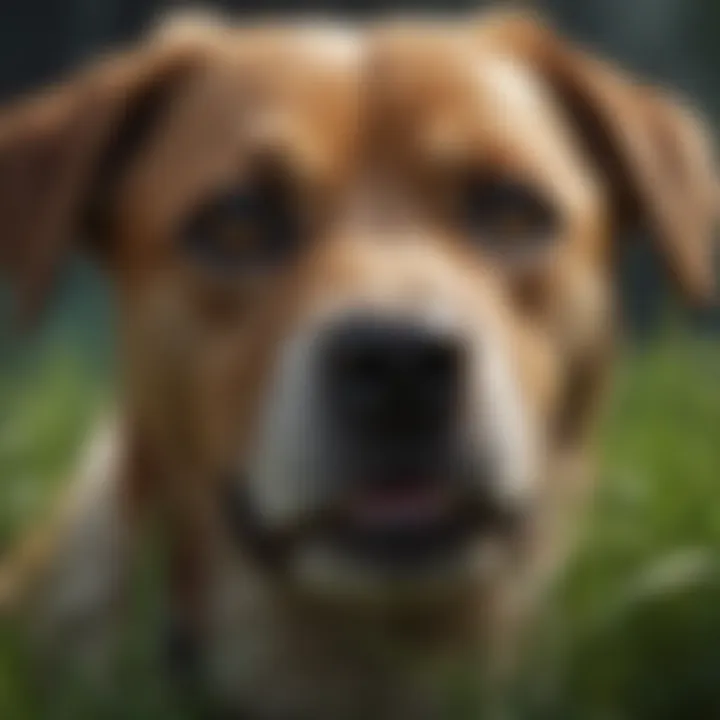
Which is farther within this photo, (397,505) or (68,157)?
(68,157)

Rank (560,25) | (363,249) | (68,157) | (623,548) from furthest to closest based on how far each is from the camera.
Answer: (560,25) < (623,548) < (68,157) < (363,249)

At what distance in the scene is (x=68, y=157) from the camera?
104 inches

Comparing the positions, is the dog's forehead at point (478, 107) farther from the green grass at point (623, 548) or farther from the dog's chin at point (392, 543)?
the green grass at point (623, 548)

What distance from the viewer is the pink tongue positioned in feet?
8.08

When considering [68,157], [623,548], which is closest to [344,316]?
[68,157]

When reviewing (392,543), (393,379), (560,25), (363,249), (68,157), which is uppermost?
(560,25)

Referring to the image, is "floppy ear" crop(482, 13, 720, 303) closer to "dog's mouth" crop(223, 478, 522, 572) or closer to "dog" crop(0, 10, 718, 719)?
"dog" crop(0, 10, 718, 719)

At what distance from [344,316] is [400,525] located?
240mm

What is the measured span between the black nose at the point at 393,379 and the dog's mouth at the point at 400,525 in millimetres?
71

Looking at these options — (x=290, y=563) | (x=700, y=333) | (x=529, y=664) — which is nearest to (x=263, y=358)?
(x=290, y=563)

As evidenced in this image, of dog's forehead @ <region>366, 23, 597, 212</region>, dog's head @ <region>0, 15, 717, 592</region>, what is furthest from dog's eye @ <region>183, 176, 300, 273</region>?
dog's forehead @ <region>366, 23, 597, 212</region>

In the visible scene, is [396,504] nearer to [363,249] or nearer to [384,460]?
[384,460]

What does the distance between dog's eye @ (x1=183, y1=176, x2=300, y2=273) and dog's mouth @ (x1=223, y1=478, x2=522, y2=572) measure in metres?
0.27

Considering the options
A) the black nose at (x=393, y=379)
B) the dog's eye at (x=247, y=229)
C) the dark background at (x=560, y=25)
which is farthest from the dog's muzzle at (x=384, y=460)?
the dark background at (x=560, y=25)
